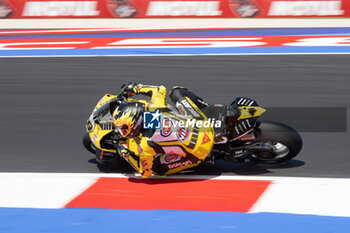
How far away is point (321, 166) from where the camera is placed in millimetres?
6871

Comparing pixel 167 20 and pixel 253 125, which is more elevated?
pixel 167 20

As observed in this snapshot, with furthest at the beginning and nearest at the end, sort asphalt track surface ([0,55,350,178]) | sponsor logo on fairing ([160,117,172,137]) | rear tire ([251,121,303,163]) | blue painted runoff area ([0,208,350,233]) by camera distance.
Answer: asphalt track surface ([0,55,350,178]) < rear tire ([251,121,303,163]) < sponsor logo on fairing ([160,117,172,137]) < blue painted runoff area ([0,208,350,233])

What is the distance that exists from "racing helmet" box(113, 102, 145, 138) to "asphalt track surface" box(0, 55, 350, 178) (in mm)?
836

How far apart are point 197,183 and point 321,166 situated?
1479mm

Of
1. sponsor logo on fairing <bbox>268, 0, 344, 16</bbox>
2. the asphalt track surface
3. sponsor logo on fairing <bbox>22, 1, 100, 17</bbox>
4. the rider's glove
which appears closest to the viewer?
the rider's glove

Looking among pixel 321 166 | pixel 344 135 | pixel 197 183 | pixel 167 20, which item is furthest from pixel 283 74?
pixel 167 20

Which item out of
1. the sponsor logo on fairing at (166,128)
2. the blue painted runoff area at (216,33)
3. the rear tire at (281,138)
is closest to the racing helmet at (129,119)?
the sponsor logo on fairing at (166,128)

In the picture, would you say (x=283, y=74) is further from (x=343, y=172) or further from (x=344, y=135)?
(x=343, y=172)

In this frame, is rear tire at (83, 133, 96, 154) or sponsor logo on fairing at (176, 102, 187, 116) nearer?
sponsor logo on fairing at (176, 102, 187, 116)

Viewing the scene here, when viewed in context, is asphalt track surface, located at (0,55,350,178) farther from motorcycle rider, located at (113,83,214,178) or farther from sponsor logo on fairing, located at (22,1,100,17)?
sponsor logo on fairing, located at (22,1,100,17)

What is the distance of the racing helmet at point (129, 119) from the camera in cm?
616

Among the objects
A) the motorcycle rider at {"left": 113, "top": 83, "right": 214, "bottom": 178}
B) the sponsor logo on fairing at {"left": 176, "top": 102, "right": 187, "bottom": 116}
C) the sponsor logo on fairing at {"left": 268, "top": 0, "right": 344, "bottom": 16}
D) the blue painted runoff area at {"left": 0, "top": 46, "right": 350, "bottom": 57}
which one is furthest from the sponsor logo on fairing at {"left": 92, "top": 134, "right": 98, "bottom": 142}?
the sponsor logo on fairing at {"left": 268, "top": 0, "right": 344, "bottom": 16}

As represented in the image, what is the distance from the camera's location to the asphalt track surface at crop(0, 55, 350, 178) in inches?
282

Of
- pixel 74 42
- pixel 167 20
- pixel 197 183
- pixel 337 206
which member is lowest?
pixel 337 206
